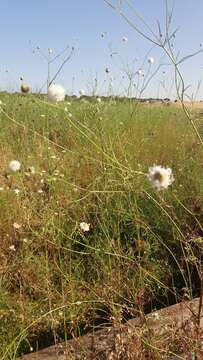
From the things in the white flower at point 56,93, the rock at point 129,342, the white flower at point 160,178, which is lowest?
the rock at point 129,342

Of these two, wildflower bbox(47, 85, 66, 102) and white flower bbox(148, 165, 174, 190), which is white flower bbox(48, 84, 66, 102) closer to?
wildflower bbox(47, 85, 66, 102)

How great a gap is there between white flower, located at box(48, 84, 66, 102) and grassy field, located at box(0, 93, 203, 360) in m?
0.05

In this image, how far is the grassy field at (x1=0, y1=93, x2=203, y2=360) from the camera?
187 cm

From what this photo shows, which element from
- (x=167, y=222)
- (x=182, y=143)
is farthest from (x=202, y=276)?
(x=182, y=143)

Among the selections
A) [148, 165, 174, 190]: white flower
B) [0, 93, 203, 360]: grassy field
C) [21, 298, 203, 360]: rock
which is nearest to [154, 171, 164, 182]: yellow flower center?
[148, 165, 174, 190]: white flower

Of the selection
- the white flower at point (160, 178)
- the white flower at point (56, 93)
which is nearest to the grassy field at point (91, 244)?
the white flower at point (56, 93)

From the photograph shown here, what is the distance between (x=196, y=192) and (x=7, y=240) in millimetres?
1086

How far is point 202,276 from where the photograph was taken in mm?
1414

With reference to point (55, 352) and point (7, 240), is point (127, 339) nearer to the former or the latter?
point (55, 352)

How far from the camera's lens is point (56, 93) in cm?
163

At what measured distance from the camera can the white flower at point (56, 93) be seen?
161 centimetres

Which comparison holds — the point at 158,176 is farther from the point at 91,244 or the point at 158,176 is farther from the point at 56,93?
the point at 91,244

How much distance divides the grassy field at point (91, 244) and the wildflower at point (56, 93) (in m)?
0.05

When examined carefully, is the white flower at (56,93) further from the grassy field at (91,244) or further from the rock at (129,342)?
the rock at (129,342)
